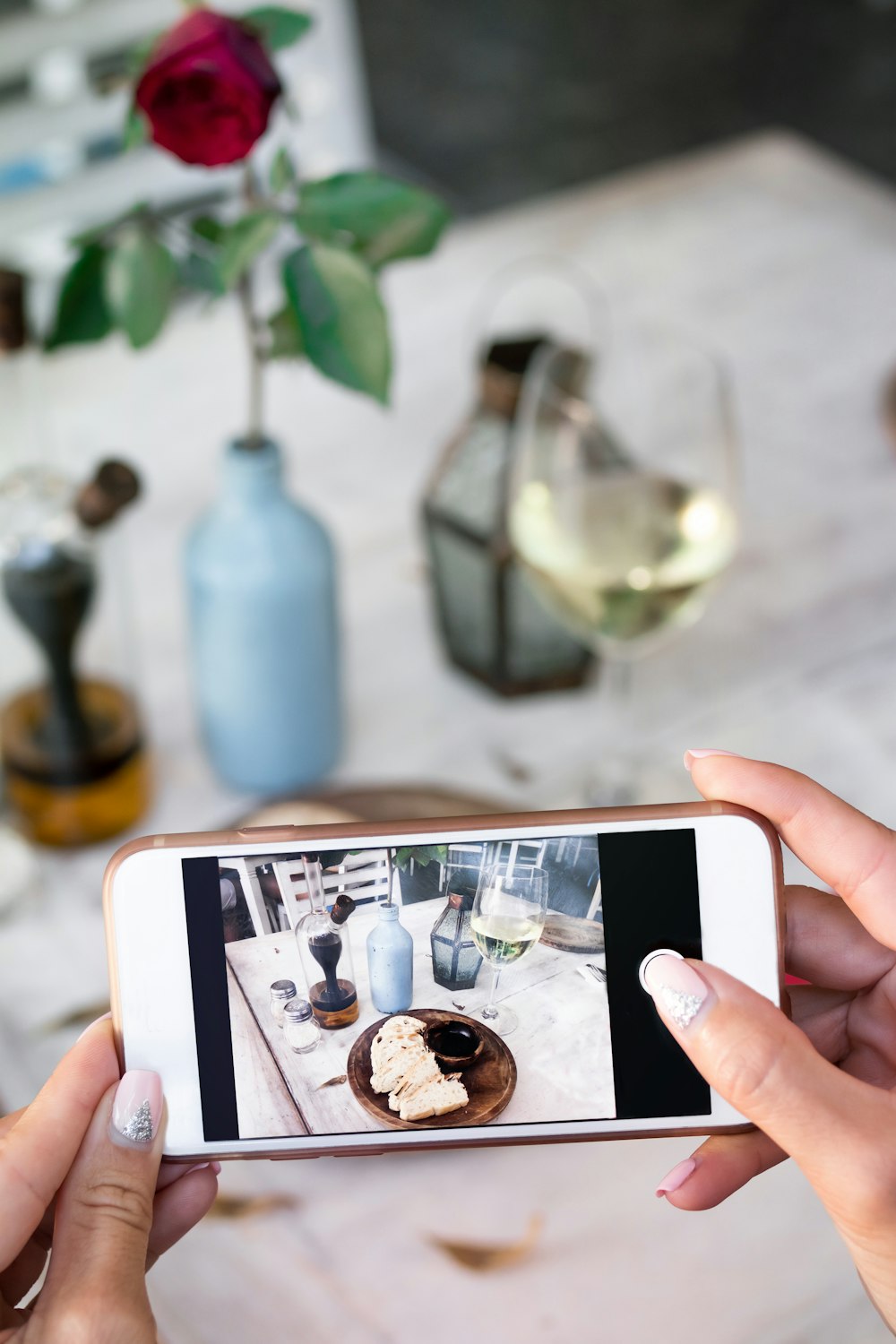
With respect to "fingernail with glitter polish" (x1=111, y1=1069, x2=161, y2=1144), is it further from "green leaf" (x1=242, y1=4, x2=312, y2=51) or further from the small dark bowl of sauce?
"green leaf" (x1=242, y1=4, x2=312, y2=51)

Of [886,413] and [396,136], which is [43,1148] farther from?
[396,136]

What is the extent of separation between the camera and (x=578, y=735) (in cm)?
91

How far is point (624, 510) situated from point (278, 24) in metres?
0.35

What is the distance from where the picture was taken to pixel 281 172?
0.70 metres

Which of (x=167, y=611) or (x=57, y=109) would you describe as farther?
(x=57, y=109)

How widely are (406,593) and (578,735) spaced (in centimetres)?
19

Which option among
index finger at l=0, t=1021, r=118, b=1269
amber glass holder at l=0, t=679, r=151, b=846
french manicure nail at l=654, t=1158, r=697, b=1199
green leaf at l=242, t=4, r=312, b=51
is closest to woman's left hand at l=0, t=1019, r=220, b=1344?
index finger at l=0, t=1021, r=118, b=1269

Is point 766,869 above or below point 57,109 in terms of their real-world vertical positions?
below

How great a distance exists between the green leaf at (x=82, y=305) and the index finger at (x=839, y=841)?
0.43m

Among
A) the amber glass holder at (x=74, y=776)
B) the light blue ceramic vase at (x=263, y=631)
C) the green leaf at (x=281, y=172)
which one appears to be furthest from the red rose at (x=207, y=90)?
the amber glass holder at (x=74, y=776)

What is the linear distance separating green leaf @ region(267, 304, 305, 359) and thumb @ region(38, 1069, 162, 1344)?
399 mm

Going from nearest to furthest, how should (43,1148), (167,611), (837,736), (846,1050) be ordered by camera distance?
1. (43,1148)
2. (846,1050)
3. (837,736)
4. (167,611)

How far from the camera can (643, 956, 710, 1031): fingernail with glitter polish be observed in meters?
0.50

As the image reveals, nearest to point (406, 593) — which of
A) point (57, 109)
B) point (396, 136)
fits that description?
point (57, 109)
